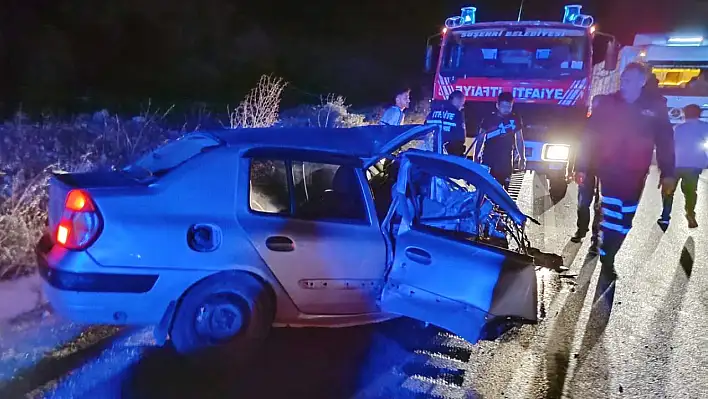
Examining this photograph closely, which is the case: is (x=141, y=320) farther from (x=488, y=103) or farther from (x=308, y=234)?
(x=488, y=103)

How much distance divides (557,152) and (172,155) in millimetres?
→ 5373

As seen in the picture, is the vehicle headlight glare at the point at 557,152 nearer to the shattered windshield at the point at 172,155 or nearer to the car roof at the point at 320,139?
the car roof at the point at 320,139

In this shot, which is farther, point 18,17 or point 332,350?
point 18,17

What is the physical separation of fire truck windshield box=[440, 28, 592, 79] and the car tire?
19.5 feet

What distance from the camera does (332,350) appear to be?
396 centimetres

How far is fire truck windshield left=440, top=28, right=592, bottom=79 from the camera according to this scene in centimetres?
841

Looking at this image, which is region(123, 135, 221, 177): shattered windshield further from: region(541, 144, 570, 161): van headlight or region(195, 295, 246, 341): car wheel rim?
region(541, 144, 570, 161): van headlight

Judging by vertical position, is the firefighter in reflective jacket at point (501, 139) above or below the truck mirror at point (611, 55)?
below

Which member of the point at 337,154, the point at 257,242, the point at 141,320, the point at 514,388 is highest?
the point at 337,154

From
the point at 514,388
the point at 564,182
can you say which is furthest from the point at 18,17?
the point at 514,388

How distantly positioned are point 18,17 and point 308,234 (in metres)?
17.5

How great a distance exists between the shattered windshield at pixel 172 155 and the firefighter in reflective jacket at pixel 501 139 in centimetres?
373

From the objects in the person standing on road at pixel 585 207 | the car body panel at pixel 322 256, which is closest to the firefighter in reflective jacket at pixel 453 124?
the person standing on road at pixel 585 207

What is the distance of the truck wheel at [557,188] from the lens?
8328 millimetres
